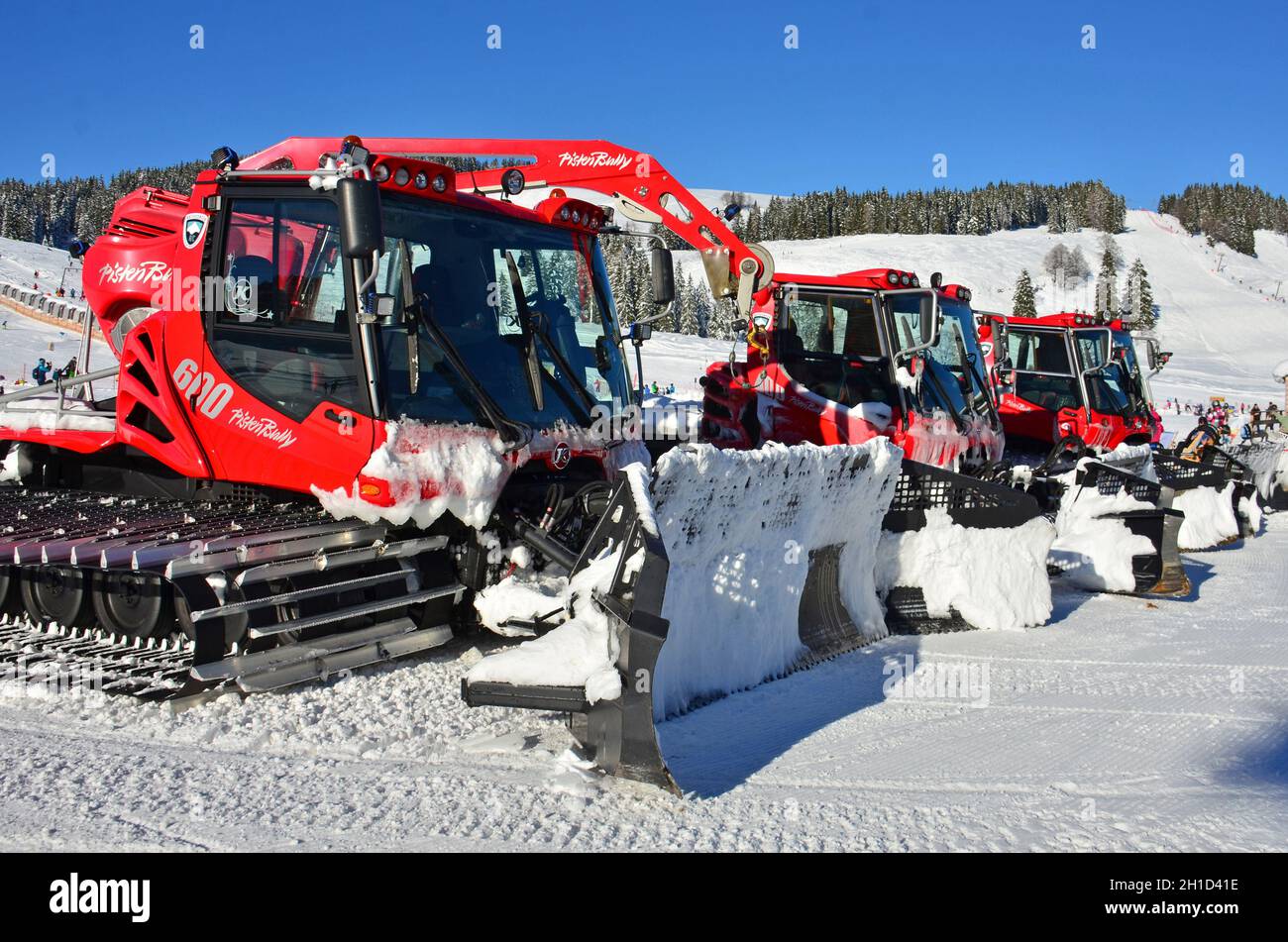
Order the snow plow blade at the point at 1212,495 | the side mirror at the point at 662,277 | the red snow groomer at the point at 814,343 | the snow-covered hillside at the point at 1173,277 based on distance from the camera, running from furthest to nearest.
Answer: the snow-covered hillside at the point at 1173,277 → the snow plow blade at the point at 1212,495 → the red snow groomer at the point at 814,343 → the side mirror at the point at 662,277

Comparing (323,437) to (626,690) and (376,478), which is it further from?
(626,690)

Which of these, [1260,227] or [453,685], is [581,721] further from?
[1260,227]

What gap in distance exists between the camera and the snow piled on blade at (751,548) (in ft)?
14.6

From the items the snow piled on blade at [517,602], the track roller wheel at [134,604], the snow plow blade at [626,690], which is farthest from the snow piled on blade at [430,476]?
the snow plow blade at [626,690]

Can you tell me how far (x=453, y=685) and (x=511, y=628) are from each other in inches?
13.7

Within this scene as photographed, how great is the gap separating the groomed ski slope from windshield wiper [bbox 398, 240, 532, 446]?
1.12 metres

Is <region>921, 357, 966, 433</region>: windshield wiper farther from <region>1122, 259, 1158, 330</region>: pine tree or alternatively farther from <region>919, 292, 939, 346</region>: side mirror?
<region>1122, 259, 1158, 330</region>: pine tree

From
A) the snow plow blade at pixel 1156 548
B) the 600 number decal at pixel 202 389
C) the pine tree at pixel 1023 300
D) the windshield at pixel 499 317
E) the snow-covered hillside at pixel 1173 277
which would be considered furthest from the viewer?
the pine tree at pixel 1023 300

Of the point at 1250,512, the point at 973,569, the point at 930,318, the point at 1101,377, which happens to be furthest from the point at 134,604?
the point at 1101,377

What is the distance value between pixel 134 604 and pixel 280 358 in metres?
1.44

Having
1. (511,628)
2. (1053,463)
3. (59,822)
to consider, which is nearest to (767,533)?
(511,628)

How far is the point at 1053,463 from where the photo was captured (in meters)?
9.05

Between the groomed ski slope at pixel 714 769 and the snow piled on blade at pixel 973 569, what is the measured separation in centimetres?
85

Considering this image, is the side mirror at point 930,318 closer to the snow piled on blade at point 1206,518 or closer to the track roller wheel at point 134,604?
the snow piled on blade at point 1206,518
